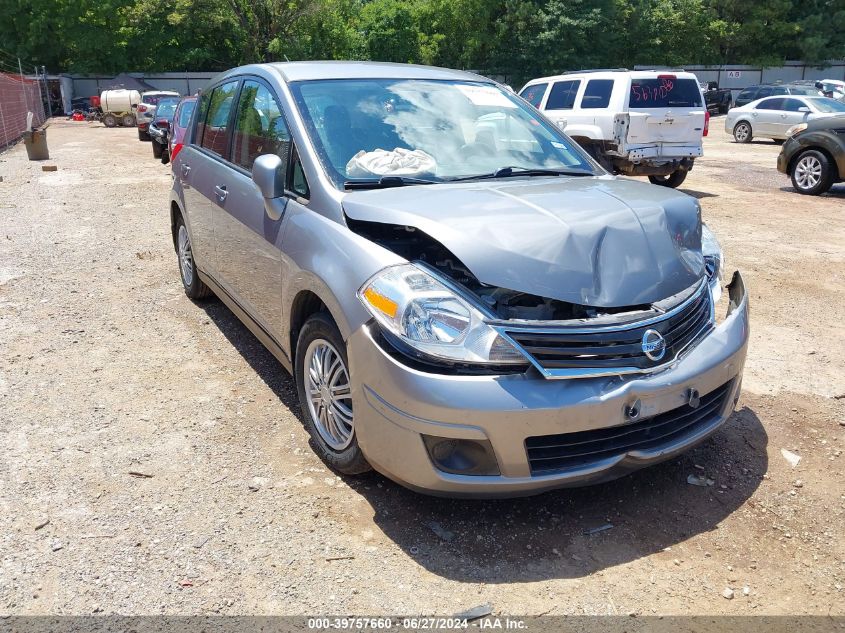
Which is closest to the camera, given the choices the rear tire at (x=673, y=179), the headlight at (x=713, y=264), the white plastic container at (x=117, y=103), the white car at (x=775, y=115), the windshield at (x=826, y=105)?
the headlight at (x=713, y=264)

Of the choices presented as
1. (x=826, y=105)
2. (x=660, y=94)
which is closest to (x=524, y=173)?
(x=660, y=94)

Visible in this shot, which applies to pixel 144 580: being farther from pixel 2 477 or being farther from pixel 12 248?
pixel 12 248

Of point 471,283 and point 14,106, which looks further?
point 14,106

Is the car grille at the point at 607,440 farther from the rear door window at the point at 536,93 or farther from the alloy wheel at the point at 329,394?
the rear door window at the point at 536,93

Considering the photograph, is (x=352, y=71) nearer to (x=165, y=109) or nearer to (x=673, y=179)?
(x=673, y=179)

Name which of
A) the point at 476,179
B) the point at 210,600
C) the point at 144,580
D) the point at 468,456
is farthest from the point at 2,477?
the point at 476,179

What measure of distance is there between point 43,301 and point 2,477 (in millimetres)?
3087

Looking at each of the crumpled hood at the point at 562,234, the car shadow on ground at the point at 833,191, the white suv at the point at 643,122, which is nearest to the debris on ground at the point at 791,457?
the crumpled hood at the point at 562,234

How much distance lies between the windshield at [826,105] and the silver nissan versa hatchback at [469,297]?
1900 centimetres

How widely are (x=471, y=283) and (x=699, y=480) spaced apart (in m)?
1.49

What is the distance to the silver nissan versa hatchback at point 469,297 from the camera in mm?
2699

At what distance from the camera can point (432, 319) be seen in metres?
2.76

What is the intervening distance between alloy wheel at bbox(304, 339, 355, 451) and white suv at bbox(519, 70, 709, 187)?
9574 millimetres

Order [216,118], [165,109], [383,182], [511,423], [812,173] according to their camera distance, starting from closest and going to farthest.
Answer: [511,423], [383,182], [216,118], [812,173], [165,109]
